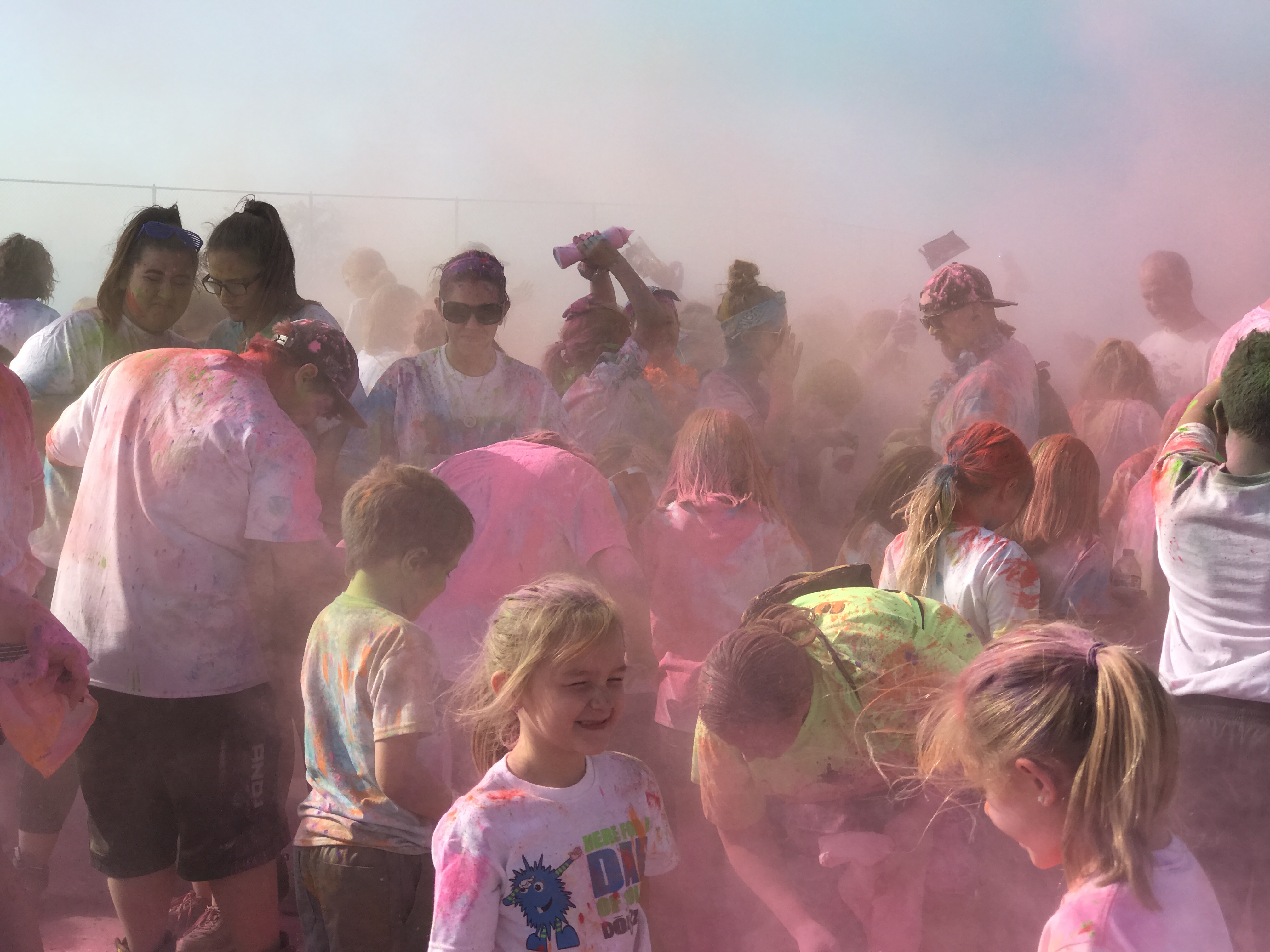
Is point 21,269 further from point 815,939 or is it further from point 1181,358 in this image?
point 1181,358

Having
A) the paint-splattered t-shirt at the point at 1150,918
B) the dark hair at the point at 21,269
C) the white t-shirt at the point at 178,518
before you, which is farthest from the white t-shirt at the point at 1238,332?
the dark hair at the point at 21,269

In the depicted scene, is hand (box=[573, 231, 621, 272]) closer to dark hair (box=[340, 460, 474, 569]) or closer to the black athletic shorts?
dark hair (box=[340, 460, 474, 569])

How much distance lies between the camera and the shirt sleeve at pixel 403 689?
1843 mm

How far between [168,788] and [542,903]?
43.5 inches

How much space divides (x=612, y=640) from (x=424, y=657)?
1.39 ft

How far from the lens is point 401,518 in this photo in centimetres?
202

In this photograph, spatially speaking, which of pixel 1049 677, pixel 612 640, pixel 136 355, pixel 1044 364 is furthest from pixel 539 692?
pixel 1044 364

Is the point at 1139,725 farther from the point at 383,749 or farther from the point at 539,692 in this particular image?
the point at 383,749

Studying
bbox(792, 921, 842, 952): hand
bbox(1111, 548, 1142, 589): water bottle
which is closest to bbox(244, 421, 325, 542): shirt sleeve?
bbox(792, 921, 842, 952): hand

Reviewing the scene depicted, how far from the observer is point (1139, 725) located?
4.12 ft

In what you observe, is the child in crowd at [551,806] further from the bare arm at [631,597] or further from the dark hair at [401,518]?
the bare arm at [631,597]

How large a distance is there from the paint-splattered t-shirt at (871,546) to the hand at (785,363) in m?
1.36

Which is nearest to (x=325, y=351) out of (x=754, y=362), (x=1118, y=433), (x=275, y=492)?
(x=275, y=492)

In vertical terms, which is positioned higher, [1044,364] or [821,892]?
[1044,364]
